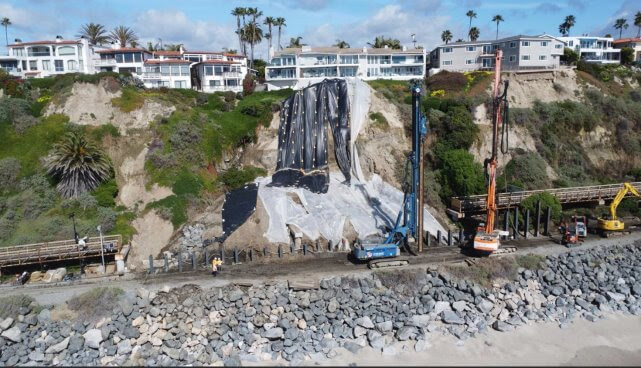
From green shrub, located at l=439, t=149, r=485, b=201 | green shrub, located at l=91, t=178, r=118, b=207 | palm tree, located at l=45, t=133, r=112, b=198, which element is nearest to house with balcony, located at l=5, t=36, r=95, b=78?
palm tree, located at l=45, t=133, r=112, b=198

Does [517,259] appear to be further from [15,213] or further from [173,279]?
[15,213]

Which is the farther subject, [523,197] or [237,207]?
[523,197]

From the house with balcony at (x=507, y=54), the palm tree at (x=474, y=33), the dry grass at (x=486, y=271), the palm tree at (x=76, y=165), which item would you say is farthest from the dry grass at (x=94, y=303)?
the palm tree at (x=474, y=33)

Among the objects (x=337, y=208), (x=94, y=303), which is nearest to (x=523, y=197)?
(x=337, y=208)

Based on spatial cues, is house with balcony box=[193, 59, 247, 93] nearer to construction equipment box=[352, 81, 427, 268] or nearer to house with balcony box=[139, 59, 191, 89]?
house with balcony box=[139, 59, 191, 89]

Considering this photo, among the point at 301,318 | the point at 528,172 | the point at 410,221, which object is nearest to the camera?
the point at 301,318

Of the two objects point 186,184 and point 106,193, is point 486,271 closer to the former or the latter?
point 186,184
